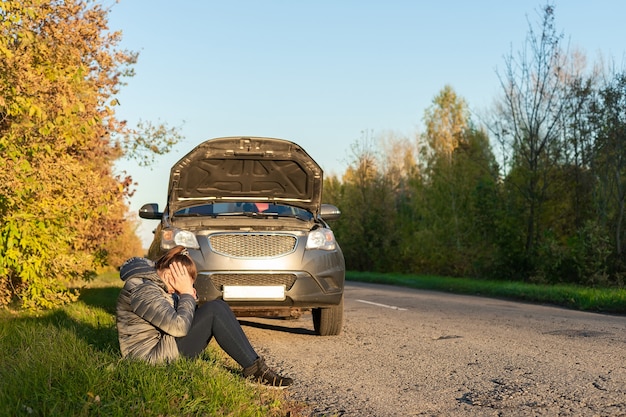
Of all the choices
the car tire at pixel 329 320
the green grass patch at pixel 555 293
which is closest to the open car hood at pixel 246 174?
the car tire at pixel 329 320

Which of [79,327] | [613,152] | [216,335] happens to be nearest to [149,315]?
[216,335]

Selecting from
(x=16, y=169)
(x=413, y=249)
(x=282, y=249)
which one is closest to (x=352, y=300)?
(x=282, y=249)

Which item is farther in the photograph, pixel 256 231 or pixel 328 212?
pixel 328 212

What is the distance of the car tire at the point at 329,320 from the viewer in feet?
27.1

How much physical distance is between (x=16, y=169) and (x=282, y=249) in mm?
3315

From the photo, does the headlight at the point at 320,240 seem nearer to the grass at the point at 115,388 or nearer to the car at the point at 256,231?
the car at the point at 256,231

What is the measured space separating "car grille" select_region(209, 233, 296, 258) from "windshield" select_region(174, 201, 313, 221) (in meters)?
0.49

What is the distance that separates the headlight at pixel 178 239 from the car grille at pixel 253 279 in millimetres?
446

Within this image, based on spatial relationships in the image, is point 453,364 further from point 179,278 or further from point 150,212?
point 150,212

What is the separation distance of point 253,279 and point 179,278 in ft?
8.12

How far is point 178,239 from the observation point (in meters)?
7.77

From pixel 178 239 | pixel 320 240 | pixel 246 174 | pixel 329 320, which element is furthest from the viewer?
pixel 246 174

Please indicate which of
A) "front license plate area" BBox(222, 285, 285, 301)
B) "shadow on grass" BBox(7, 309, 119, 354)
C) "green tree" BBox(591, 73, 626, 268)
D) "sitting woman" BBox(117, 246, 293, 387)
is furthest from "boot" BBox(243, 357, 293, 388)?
"green tree" BBox(591, 73, 626, 268)

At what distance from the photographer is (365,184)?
36.8m
